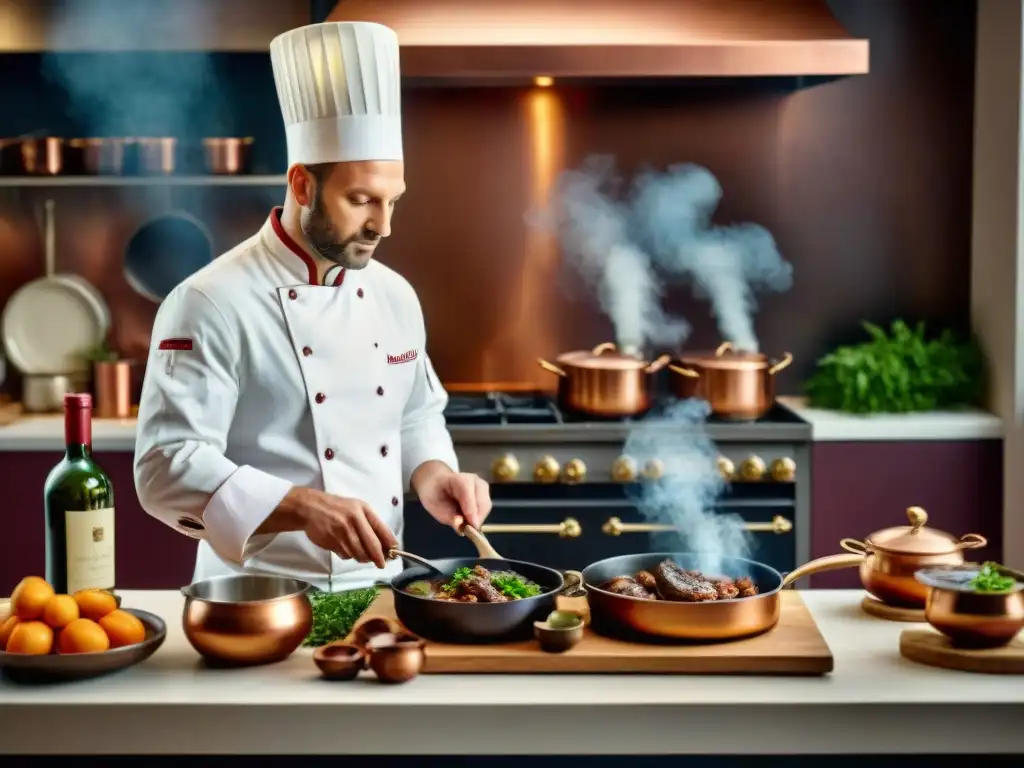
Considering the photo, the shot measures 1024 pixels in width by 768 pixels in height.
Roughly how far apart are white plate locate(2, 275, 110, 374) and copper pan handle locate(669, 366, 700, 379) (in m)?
1.81

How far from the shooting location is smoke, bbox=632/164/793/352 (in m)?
4.25

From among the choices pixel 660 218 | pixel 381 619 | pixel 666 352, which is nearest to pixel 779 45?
pixel 660 218

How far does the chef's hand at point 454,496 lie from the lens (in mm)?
2361

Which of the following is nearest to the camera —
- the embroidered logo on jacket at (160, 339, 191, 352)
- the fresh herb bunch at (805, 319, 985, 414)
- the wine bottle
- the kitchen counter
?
the kitchen counter

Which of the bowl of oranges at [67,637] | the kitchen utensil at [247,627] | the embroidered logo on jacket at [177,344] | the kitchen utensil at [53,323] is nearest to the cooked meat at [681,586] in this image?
the kitchen utensil at [247,627]

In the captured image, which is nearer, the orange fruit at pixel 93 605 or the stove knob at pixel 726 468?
the orange fruit at pixel 93 605

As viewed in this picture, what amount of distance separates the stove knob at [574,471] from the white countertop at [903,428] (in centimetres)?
65

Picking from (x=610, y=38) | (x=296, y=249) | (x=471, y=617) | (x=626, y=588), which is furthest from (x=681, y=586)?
(x=610, y=38)

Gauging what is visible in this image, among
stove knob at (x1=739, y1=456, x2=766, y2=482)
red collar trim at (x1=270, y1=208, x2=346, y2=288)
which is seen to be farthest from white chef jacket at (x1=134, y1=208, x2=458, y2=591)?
stove knob at (x1=739, y1=456, x2=766, y2=482)

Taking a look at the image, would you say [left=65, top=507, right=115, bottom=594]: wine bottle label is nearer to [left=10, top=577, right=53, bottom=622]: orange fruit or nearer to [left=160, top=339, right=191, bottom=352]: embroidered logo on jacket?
[left=10, top=577, right=53, bottom=622]: orange fruit

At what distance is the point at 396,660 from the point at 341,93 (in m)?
1.10

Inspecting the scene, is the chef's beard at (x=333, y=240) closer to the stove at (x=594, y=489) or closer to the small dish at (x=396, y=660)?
the small dish at (x=396, y=660)

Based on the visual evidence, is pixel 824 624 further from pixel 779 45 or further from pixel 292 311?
pixel 779 45

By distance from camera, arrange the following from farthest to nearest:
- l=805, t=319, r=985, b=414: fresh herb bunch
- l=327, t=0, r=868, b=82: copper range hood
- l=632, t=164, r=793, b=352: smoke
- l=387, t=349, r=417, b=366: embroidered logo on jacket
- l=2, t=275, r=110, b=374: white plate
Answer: l=632, t=164, r=793, b=352: smoke → l=2, t=275, r=110, b=374: white plate → l=805, t=319, r=985, b=414: fresh herb bunch → l=327, t=0, r=868, b=82: copper range hood → l=387, t=349, r=417, b=366: embroidered logo on jacket
